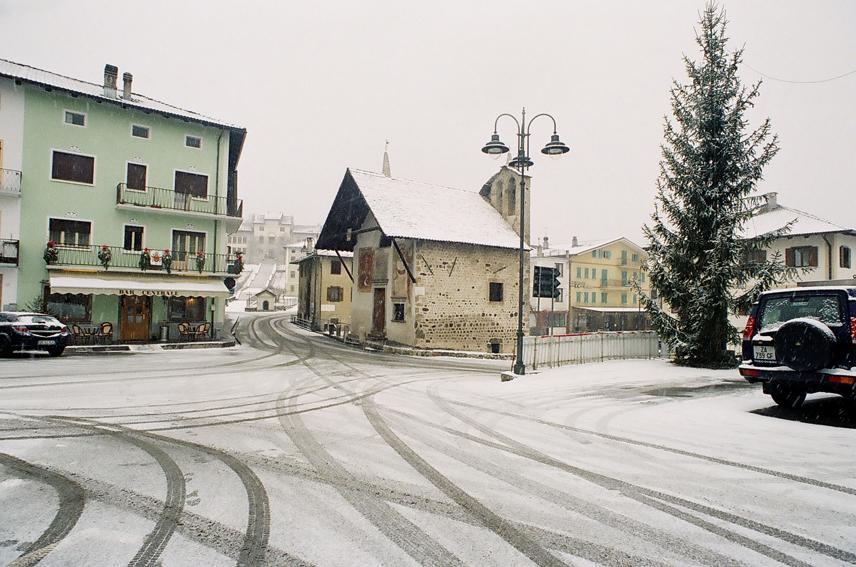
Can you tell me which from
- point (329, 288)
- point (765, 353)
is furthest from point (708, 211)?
point (329, 288)

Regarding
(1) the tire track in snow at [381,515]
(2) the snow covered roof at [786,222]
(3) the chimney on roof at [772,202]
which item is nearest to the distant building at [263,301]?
(2) the snow covered roof at [786,222]

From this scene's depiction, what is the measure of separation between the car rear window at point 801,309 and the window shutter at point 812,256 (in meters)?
26.6

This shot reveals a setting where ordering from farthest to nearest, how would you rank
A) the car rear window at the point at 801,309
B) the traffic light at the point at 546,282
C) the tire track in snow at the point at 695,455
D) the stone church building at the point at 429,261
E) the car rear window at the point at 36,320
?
the stone church building at the point at 429,261 → the traffic light at the point at 546,282 → the car rear window at the point at 36,320 → the car rear window at the point at 801,309 → the tire track in snow at the point at 695,455

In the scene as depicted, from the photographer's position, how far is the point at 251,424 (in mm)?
7750

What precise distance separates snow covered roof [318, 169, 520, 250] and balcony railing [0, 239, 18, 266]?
15.0 metres

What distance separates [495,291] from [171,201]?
1827cm

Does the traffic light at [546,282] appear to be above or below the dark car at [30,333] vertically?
above

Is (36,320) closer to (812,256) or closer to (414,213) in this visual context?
(414,213)

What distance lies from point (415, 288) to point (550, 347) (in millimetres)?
10184

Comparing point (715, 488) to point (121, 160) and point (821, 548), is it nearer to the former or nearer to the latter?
point (821, 548)

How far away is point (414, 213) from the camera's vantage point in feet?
85.4

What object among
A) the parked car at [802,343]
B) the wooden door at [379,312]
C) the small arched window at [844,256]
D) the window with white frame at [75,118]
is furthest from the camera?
the small arched window at [844,256]

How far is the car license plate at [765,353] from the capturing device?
8.50 m

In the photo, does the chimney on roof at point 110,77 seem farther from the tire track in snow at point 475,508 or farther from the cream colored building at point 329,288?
the tire track in snow at point 475,508
